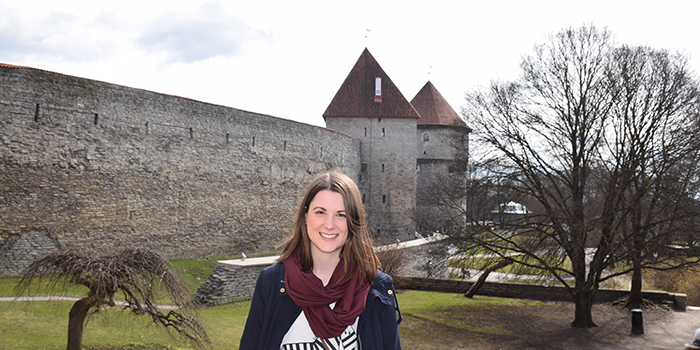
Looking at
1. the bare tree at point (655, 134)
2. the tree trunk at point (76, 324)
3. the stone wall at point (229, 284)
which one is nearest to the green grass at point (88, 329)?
the tree trunk at point (76, 324)

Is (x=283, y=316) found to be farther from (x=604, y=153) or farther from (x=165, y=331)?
(x=604, y=153)

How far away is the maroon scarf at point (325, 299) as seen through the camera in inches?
70.6

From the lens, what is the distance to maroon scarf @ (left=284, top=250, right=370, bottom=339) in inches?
70.6

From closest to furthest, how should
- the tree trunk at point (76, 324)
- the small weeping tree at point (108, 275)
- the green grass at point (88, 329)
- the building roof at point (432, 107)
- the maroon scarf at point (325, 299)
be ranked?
the maroon scarf at point (325, 299) → the small weeping tree at point (108, 275) → the tree trunk at point (76, 324) → the green grass at point (88, 329) → the building roof at point (432, 107)

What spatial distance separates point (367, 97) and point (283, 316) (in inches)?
925

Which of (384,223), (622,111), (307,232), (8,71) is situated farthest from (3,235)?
(384,223)

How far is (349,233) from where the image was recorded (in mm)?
1929

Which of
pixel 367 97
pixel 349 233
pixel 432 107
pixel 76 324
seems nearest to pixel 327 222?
pixel 349 233

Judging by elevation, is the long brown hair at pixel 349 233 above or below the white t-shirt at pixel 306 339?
above

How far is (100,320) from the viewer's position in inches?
321

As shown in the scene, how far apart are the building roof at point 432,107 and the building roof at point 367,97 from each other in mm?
4477

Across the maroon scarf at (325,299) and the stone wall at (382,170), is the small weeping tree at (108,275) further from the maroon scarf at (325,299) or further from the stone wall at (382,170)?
the stone wall at (382,170)

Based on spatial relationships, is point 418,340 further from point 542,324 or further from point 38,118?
point 38,118

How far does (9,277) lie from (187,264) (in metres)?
4.43
